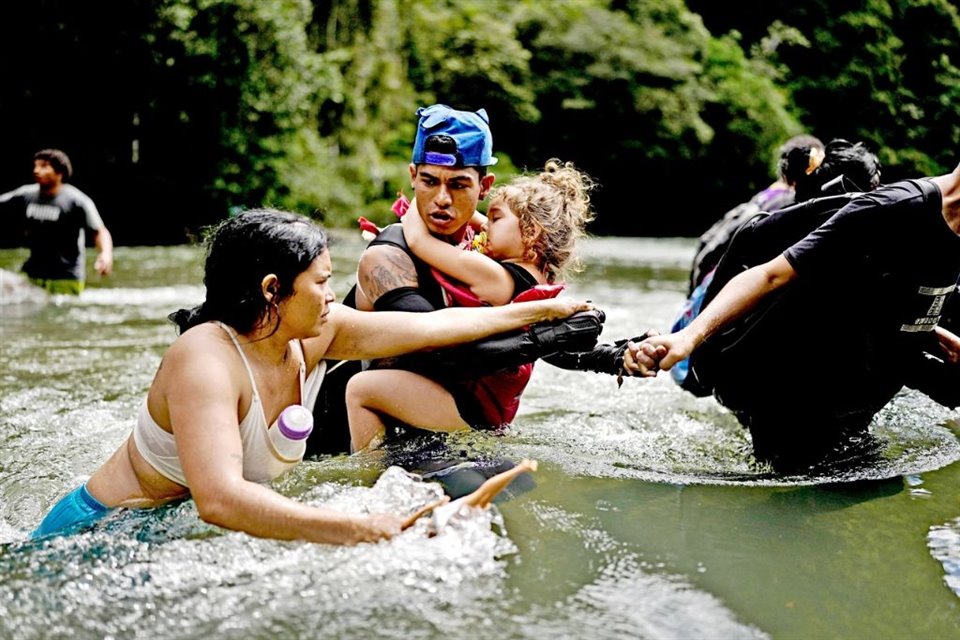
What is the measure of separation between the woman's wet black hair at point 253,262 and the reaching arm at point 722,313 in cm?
143

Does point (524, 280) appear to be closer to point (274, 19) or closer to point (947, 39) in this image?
point (274, 19)

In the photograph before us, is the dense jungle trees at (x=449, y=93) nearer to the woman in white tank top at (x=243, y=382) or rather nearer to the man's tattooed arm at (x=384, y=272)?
the man's tattooed arm at (x=384, y=272)

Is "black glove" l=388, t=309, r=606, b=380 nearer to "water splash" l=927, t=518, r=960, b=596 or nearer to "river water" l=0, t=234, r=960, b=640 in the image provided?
"river water" l=0, t=234, r=960, b=640

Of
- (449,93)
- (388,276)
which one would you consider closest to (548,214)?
(388,276)

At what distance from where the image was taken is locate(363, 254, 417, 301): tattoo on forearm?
3479mm

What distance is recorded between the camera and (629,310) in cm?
1189

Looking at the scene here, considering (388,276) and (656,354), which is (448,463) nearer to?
(388,276)

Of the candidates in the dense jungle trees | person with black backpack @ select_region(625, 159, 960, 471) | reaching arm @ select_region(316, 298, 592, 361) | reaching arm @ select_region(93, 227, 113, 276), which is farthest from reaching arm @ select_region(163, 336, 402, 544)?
the dense jungle trees

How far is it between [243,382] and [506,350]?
40.7 inches

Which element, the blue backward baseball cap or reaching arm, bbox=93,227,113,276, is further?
reaching arm, bbox=93,227,113,276

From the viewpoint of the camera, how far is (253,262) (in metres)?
2.65

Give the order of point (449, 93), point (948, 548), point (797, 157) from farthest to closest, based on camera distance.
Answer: point (449, 93) → point (797, 157) → point (948, 548)

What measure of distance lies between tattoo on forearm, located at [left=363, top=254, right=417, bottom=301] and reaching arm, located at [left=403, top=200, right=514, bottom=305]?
0.07 metres

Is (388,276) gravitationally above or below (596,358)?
above
